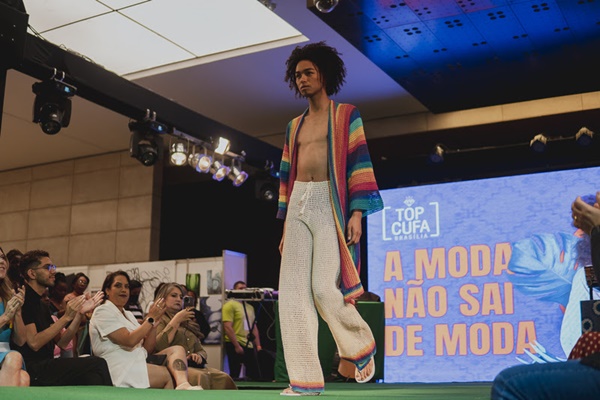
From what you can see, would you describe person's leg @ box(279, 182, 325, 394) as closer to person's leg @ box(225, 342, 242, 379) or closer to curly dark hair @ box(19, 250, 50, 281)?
curly dark hair @ box(19, 250, 50, 281)

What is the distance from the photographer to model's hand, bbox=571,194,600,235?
128cm

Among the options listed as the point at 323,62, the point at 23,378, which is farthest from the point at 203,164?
the point at 323,62

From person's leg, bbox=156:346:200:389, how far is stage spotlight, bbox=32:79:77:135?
7.34ft

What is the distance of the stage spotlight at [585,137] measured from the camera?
7.51m

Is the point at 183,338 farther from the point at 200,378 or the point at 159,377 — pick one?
the point at 159,377

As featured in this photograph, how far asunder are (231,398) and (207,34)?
15.9ft

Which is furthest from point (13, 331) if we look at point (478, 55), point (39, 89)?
point (478, 55)

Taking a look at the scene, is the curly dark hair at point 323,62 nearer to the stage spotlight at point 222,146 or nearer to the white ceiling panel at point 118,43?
the white ceiling panel at point 118,43

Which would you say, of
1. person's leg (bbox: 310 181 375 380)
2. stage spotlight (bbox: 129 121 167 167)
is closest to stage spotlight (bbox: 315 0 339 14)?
stage spotlight (bbox: 129 121 167 167)

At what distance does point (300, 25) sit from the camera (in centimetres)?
665

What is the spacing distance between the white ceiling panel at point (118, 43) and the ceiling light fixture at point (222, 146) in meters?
0.92

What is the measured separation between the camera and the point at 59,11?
21.4 feet

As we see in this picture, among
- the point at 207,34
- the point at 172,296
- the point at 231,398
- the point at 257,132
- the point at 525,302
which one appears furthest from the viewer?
the point at 257,132

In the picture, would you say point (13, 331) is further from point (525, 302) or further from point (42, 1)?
point (525, 302)
